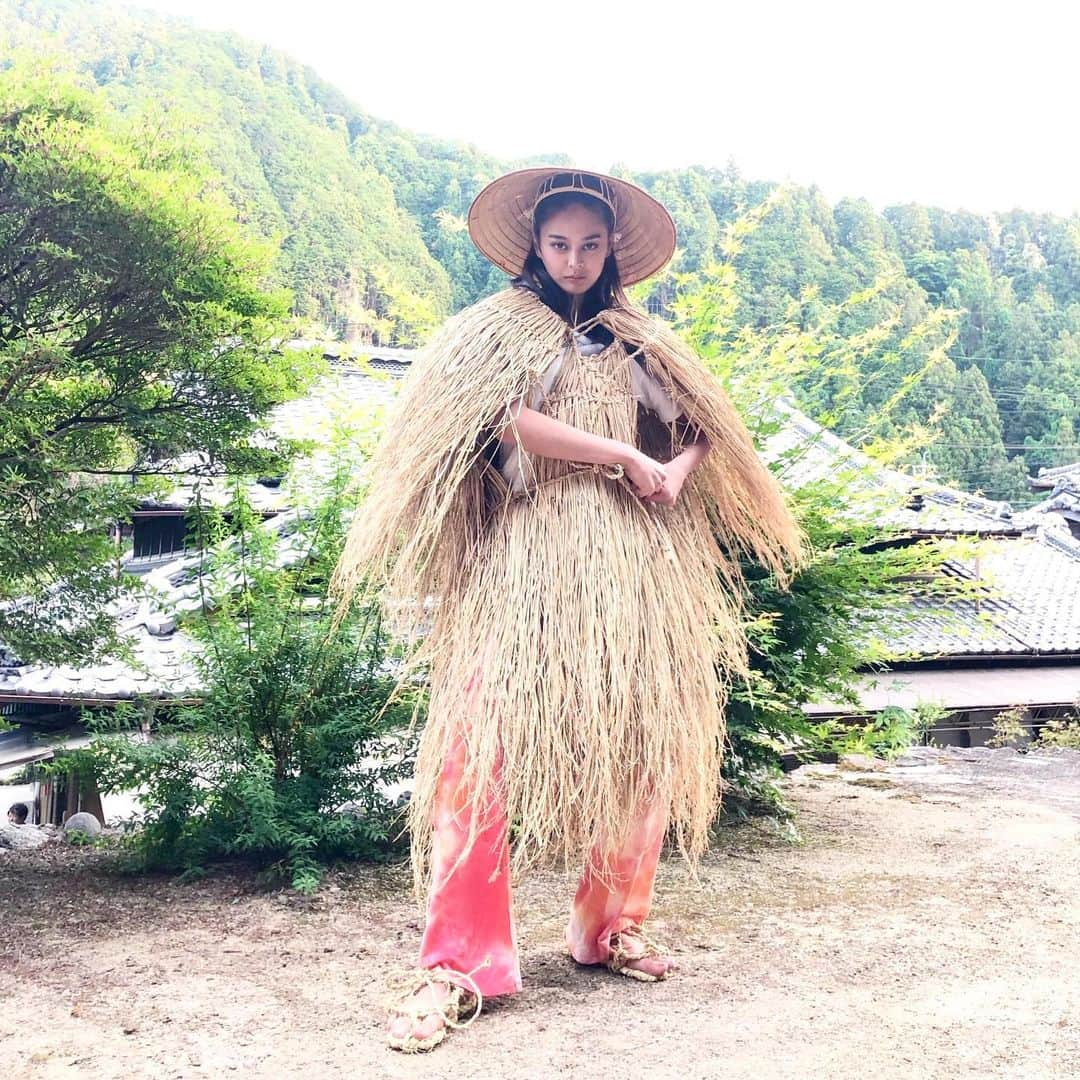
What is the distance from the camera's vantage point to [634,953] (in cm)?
253

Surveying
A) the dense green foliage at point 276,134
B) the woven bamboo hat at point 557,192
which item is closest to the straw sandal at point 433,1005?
the woven bamboo hat at point 557,192

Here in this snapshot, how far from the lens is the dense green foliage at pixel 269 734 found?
3625 mm

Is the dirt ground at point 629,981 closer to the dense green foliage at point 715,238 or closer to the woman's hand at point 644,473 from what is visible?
the woman's hand at point 644,473

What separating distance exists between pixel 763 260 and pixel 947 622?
1852 centimetres

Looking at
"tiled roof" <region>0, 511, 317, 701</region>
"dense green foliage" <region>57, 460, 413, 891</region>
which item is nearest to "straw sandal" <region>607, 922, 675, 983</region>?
"dense green foliage" <region>57, 460, 413, 891</region>

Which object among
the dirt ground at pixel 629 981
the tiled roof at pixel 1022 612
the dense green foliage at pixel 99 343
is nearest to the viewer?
the dirt ground at pixel 629 981

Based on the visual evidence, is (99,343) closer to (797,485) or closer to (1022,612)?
(797,485)

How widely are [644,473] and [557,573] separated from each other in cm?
32

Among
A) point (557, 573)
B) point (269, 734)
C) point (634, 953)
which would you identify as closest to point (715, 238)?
point (269, 734)

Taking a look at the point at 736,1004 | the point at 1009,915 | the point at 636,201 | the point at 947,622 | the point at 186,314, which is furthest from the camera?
the point at 947,622

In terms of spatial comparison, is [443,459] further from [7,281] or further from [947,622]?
[947,622]

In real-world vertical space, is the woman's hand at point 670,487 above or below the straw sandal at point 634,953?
above

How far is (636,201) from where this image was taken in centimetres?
262

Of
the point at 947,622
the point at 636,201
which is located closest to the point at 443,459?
the point at 636,201
